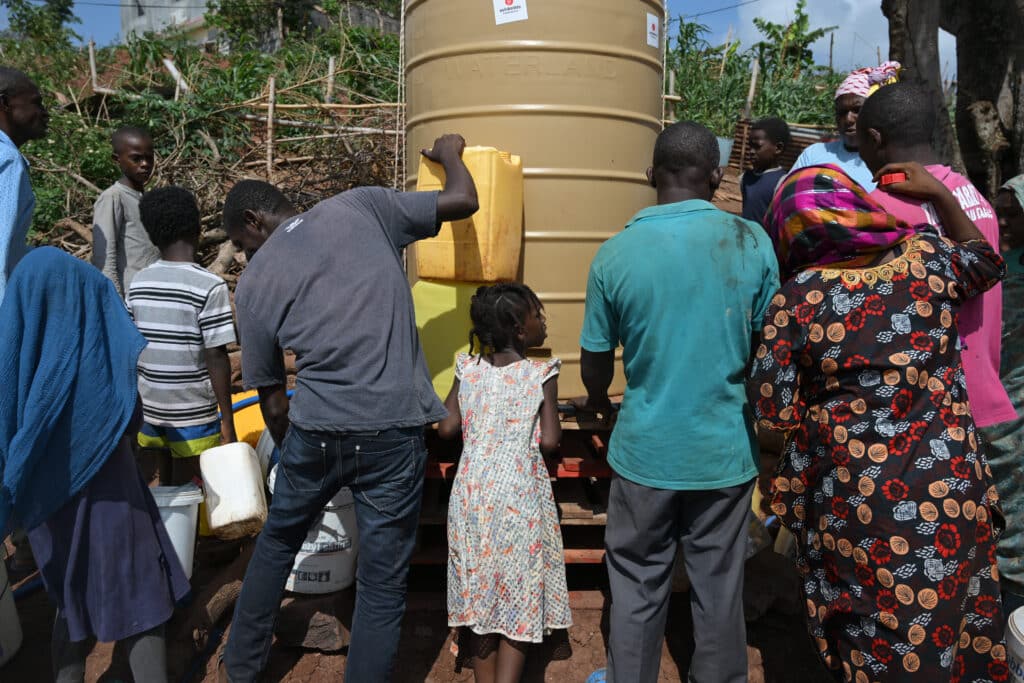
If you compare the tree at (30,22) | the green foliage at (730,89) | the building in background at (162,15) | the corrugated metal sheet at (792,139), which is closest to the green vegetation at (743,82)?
the green foliage at (730,89)

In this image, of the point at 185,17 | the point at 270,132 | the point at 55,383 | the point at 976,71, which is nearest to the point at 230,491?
the point at 55,383

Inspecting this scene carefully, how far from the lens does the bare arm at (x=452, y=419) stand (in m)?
2.42

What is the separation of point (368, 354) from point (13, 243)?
1422 mm

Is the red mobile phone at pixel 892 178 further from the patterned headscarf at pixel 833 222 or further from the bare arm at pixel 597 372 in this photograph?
the bare arm at pixel 597 372

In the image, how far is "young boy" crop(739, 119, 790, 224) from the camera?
12.9ft

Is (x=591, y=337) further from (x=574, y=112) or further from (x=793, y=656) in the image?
(x=793, y=656)

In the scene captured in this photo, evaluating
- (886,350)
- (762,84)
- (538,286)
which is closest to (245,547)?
(538,286)

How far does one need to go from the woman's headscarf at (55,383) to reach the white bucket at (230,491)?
543 mm

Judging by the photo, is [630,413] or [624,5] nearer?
[630,413]

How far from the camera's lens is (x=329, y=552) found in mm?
2707

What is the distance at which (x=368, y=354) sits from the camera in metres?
2.05

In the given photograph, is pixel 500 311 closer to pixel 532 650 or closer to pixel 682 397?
pixel 682 397

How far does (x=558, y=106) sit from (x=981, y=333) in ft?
5.33

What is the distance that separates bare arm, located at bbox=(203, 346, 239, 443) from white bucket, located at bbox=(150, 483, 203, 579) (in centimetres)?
29
